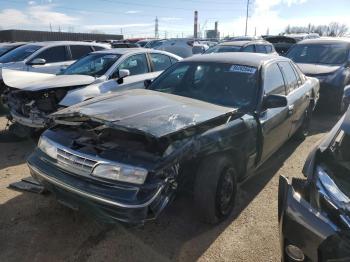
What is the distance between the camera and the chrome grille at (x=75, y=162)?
2.96 meters

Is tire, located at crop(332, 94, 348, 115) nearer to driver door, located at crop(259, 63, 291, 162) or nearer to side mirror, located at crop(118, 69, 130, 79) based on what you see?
driver door, located at crop(259, 63, 291, 162)

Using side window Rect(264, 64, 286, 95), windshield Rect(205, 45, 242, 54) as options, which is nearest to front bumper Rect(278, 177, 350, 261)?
side window Rect(264, 64, 286, 95)

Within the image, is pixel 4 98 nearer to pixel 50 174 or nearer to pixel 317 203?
pixel 50 174

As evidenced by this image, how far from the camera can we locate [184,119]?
3.26 metres

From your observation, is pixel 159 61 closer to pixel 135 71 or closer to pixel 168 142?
pixel 135 71

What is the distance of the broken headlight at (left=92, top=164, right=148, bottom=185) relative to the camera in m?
2.79

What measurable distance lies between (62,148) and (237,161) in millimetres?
1834

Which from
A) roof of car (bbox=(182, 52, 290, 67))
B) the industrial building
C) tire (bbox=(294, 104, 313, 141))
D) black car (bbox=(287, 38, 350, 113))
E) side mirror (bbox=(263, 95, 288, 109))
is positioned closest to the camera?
side mirror (bbox=(263, 95, 288, 109))

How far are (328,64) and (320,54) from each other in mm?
583

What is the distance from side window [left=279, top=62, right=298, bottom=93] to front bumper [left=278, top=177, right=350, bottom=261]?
291cm

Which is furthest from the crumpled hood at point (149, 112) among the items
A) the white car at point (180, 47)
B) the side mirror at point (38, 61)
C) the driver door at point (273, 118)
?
the white car at point (180, 47)

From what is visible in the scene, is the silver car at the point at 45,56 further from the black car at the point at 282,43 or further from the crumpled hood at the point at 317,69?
the black car at the point at 282,43

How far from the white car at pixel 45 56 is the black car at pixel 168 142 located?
555 cm

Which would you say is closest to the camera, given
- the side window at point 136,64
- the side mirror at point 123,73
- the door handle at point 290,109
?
the door handle at point 290,109
